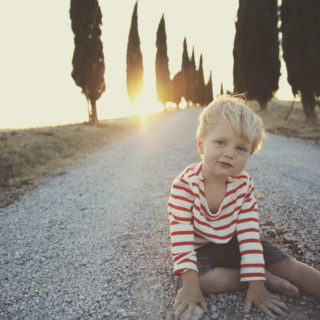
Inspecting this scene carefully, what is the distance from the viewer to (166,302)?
5.32 feet

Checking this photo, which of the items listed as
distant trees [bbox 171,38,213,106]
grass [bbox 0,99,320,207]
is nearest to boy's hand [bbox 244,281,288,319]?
grass [bbox 0,99,320,207]

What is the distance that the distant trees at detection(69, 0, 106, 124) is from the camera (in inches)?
565

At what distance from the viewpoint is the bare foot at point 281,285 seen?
1564 millimetres

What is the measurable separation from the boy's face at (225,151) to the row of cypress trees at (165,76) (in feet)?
82.4

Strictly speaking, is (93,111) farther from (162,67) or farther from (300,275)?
(162,67)

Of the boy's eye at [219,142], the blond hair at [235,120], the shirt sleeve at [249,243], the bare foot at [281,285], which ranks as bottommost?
the bare foot at [281,285]

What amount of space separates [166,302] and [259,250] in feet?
2.25

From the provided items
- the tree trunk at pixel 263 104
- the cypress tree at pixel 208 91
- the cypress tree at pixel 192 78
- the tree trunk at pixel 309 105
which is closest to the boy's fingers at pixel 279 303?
the tree trunk at pixel 309 105

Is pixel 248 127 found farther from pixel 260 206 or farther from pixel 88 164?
pixel 88 164

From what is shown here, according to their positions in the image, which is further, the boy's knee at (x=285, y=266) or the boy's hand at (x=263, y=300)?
the boy's knee at (x=285, y=266)

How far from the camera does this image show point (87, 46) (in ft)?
47.5

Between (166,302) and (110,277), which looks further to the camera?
(110,277)

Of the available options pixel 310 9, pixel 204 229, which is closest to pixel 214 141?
pixel 204 229

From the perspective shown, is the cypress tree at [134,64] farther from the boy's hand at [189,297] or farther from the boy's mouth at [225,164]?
the boy's hand at [189,297]
